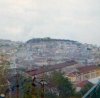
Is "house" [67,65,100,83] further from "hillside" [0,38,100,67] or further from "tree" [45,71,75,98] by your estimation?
"hillside" [0,38,100,67]

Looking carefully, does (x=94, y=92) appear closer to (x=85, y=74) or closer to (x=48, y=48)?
(x=85, y=74)

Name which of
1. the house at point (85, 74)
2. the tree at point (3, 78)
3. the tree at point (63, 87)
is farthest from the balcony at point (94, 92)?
the house at point (85, 74)

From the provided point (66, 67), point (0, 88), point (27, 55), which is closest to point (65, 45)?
point (27, 55)

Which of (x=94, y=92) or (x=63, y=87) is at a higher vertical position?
(x=94, y=92)

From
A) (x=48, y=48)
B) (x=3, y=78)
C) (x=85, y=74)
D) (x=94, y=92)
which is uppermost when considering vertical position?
(x=48, y=48)

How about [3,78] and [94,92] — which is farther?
[3,78]

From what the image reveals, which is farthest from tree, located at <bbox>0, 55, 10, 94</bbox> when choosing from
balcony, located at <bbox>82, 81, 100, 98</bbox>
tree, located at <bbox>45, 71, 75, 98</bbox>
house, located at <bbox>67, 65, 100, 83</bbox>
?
house, located at <bbox>67, 65, 100, 83</bbox>

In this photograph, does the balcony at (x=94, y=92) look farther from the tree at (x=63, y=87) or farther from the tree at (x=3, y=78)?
the tree at (x=63, y=87)

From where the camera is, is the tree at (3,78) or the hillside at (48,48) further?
the hillside at (48,48)

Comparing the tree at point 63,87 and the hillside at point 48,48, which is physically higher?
the hillside at point 48,48

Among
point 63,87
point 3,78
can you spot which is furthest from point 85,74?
point 3,78

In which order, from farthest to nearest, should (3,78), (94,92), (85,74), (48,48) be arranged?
(48,48) → (85,74) → (3,78) → (94,92)

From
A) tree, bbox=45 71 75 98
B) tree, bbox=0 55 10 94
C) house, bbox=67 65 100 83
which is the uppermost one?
tree, bbox=0 55 10 94
